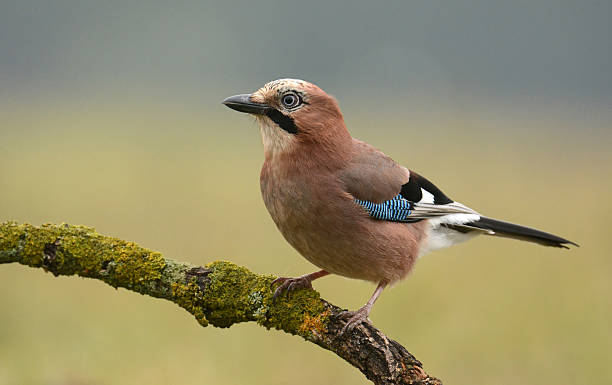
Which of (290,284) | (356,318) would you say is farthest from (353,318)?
(290,284)

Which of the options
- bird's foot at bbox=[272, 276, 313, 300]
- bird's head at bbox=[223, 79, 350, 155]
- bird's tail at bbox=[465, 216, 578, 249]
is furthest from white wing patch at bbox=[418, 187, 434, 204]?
bird's foot at bbox=[272, 276, 313, 300]

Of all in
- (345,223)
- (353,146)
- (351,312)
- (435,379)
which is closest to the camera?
(435,379)

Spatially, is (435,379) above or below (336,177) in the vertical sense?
below

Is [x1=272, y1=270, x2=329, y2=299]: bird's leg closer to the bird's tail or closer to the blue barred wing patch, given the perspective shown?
the blue barred wing patch

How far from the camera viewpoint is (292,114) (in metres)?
3.08

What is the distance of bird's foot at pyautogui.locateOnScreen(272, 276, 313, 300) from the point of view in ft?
9.77

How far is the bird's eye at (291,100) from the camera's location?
3.06 metres

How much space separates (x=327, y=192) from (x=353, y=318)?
26.4 inches

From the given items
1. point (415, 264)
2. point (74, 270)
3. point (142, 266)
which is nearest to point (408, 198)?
point (415, 264)

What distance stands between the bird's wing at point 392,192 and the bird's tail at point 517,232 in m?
0.07

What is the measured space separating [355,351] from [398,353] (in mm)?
201

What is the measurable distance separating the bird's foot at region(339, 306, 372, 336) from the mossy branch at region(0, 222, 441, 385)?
0.08 ft

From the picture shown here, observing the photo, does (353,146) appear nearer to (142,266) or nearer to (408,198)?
(408,198)

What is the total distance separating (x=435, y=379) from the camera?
2.68m
